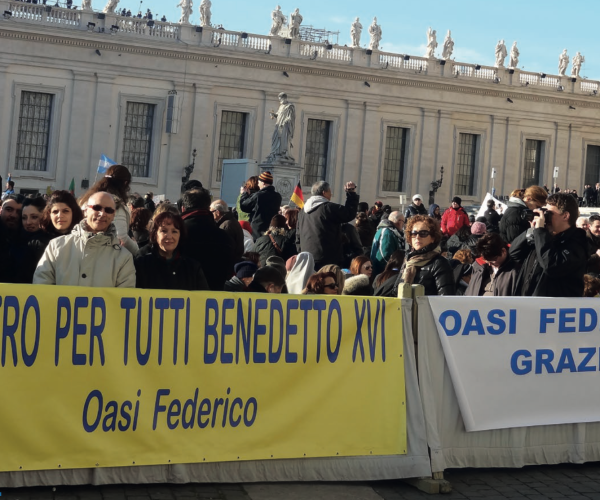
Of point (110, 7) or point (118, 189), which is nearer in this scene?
point (118, 189)

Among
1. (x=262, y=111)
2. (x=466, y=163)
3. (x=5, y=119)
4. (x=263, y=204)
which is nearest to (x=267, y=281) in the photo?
(x=263, y=204)

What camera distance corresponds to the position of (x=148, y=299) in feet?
21.8

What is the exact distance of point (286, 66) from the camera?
157 feet

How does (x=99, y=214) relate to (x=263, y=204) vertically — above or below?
below

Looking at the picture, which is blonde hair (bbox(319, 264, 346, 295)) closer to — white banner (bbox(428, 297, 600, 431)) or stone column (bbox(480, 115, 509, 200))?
white banner (bbox(428, 297, 600, 431))

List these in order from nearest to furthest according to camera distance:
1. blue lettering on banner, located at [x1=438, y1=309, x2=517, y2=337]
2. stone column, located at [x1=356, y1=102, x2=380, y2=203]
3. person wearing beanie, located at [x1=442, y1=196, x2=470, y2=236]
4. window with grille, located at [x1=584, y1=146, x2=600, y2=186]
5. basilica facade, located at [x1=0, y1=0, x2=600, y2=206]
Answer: blue lettering on banner, located at [x1=438, y1=309, x2=517, y2=337] → person wearing beanie, located at [x1=442, y1=196, x2=470, y2=236] → basilica facade, located at [x1=0, y1=0, x2=600, y2=206] → stone column, located at [x1=356, y1=102, x2=380, y2=203] → window with grille, located at [x1=584, y1=146, x2=600, y2=186]

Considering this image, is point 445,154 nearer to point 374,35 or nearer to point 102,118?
point 374,35

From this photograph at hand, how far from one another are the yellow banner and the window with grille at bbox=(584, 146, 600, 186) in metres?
51.3

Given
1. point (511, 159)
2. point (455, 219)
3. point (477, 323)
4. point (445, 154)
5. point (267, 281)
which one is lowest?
point (477, 323)

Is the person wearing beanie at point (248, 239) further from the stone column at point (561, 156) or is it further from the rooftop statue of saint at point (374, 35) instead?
the stone column at point (561, 156)

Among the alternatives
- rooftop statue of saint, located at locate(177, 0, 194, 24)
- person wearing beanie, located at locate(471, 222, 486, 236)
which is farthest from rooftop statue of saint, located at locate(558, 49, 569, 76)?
person wearing beanie, located at locate(471, 222, 486, 236)

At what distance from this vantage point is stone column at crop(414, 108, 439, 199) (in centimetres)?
5141

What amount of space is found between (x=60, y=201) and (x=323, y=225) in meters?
5.09

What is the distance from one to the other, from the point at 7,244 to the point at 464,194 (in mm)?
46133
